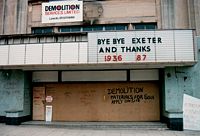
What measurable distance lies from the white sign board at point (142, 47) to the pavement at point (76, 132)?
11.7 feet

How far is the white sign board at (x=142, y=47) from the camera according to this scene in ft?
41.6

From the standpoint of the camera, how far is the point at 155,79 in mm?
15195

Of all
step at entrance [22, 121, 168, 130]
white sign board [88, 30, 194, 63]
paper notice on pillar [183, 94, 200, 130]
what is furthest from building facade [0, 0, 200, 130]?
step at entrance [22, 121, 168, 130]

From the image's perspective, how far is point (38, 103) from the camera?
Result: 1616cm

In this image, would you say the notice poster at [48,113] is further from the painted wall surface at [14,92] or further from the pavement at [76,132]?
the pavement at [76,132]

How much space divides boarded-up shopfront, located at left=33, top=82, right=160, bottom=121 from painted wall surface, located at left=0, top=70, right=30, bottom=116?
4.81 ft

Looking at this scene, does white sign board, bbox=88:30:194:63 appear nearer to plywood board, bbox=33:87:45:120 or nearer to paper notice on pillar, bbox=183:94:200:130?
paper notice on pillar, bbox=183:94:200:130

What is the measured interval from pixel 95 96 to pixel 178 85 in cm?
503

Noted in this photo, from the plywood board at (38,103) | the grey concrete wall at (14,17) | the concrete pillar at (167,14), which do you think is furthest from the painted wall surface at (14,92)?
the concrete pillar at (167,14)

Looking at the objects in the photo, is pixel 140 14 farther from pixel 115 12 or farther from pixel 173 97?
pixel 173 97

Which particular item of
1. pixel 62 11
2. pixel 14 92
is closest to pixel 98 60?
pixel 62 11

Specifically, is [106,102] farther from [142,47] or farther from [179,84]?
[142,47]

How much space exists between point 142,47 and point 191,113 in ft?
14.8

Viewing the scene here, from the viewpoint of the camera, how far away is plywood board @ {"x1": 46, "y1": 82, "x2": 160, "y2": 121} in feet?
50.3
